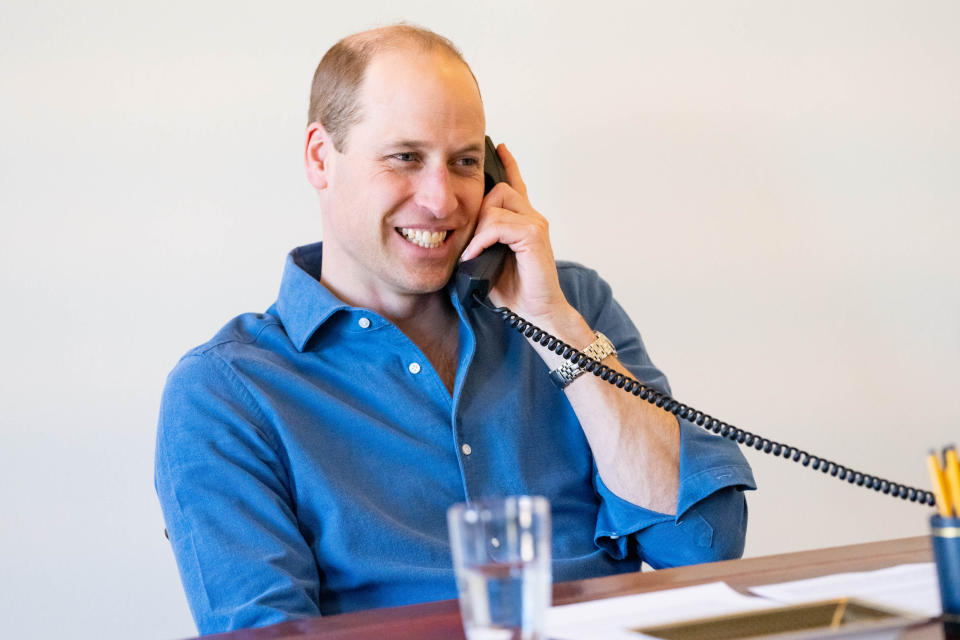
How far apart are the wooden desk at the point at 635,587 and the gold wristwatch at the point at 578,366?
54 centimetres

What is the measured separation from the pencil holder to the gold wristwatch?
2.70 feet

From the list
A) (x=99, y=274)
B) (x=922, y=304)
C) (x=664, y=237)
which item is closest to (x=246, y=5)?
(x=99, y=274)

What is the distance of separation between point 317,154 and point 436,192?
265 mm

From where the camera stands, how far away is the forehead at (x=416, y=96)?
1.65 m

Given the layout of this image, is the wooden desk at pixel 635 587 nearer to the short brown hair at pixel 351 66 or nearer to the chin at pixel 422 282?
Answer: the chin at pixel 422 282

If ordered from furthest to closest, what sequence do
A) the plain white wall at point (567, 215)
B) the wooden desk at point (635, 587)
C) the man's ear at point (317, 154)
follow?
the plain white wall at point (567, 215), the man's ear at point (317, 154), the wooden desk at point (635, 587)

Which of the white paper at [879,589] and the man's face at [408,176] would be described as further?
the man's face at [408,176]

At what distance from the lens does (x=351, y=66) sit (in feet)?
5.67

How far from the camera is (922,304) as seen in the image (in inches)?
106

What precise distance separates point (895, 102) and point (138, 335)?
189 cm

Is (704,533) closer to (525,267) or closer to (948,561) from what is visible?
(525,267)

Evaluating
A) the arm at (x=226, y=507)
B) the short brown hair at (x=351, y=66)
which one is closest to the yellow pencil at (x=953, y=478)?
the arm at (x=226, y=507)

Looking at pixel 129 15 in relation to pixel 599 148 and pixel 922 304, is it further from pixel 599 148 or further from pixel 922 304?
pixel 922 304

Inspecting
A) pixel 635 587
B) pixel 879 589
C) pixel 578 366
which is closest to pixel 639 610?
pixel 635 587
